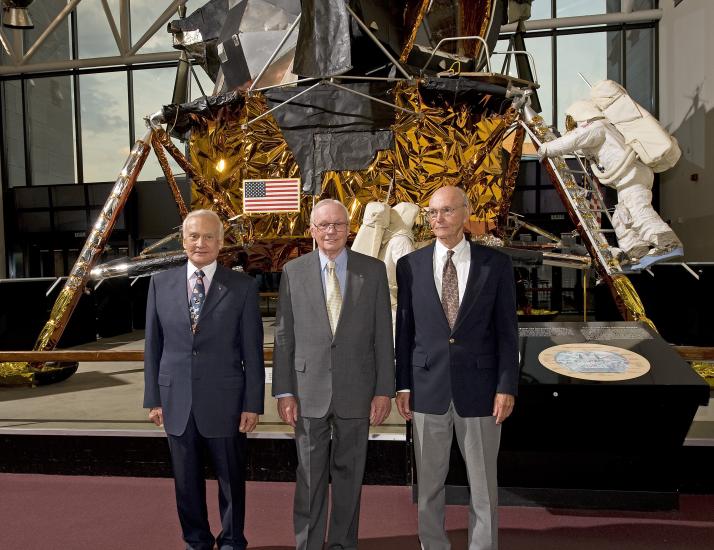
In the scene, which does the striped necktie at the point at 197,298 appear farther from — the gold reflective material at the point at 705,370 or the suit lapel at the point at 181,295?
the gold reflective material at the point at 705,370

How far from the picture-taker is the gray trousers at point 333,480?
2.51m

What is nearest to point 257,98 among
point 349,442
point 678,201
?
point 349,442

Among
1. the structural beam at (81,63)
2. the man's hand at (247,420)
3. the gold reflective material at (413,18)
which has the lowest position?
the man's hand at (247,420)

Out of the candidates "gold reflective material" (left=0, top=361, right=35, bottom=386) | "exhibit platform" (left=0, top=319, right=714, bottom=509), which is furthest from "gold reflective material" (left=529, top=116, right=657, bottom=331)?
"gold reflective material" (left=0, top=361, right=35, bottom=386)

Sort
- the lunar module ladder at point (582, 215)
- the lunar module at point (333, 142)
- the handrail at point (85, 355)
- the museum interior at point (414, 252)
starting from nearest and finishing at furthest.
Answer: the museum interior at point (414, 252), the handrail at point (85, 355), the lunar module ladder at point (582, 215), the lunar module at point (333, 142)

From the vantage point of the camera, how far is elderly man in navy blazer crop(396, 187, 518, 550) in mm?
2465

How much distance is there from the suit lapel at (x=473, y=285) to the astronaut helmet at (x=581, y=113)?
363 centimetres

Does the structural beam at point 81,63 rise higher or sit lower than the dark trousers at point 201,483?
higher

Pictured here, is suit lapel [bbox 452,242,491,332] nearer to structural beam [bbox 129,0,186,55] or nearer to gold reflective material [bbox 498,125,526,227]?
gold reflective material [bbox 498,125,526,227]

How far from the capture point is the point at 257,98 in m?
6.00

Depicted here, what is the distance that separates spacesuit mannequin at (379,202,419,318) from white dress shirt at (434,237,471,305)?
6.15 ft

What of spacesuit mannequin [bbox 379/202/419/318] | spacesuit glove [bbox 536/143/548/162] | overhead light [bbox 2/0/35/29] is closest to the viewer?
spacesuit mannequin [bbox 379/202/419/318]

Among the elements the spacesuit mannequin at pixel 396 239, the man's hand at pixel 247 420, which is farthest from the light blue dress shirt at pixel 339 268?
the spacesuit mannequin at pixel 396 239

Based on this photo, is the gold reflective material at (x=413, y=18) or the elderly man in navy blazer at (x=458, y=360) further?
the gold reflective material at (x=413, y=18)
